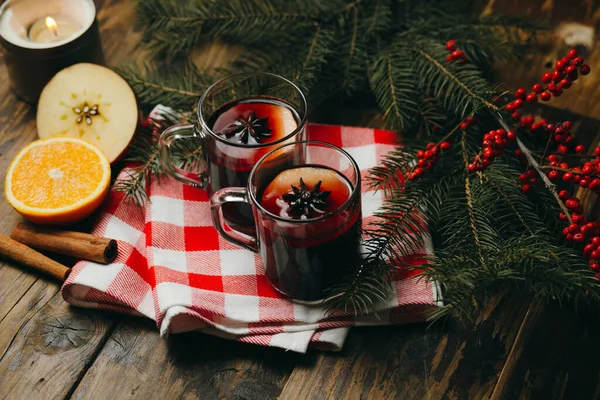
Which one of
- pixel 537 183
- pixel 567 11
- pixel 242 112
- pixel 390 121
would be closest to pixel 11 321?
pixel 242 112

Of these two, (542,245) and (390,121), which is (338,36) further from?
(542,245)

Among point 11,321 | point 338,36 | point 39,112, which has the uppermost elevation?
point 338,36

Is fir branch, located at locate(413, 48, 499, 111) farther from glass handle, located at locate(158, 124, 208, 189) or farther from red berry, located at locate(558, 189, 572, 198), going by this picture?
glass handle, located at locate(158, 124, 208, 189)

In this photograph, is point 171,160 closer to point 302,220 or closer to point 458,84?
point 302,220

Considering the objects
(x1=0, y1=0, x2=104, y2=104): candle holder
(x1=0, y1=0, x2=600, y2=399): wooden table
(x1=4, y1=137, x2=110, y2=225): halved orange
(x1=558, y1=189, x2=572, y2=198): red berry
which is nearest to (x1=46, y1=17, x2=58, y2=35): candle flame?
(x1=0, y1=0, x2=104, y2=104): candle holder

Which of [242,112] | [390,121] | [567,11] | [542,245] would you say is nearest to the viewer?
[542,245]

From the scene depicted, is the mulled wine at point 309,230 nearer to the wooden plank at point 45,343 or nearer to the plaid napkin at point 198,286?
the plaid napkin at point 198,286

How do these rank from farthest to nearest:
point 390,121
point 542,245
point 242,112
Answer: point 390,121 < point 242,112 < point 542,245
